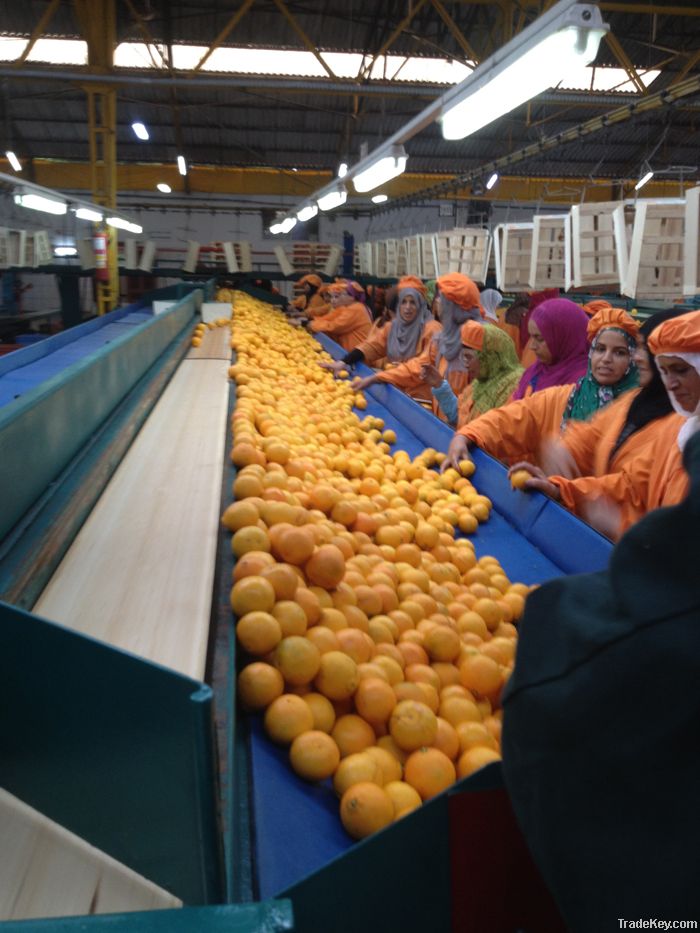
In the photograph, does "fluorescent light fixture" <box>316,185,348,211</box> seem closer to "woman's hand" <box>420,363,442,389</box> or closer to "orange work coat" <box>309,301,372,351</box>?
"orange work coat" <box>309,301,372,351</box>

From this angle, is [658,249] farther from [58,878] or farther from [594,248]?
[58,878]

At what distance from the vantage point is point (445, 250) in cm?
923

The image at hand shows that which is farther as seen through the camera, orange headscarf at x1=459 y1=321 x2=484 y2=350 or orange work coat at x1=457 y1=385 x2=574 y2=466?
orange headscarf at x1=459 y1=321 x2=484 y2=350

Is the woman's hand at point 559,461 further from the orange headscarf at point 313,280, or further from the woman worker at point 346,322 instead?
the orange headscarf at point 313,280

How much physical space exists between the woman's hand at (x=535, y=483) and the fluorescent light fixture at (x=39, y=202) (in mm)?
8109

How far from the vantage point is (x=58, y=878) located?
1041 millimetres

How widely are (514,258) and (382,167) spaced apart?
8.77ft

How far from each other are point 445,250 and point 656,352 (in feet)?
23.9

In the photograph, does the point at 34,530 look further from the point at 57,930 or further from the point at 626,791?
the point at 626,791

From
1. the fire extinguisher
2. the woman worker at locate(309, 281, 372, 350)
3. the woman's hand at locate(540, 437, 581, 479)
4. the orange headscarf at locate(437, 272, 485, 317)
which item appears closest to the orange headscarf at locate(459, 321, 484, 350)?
the orange headscarf at locate(437, 272, 485, 317)

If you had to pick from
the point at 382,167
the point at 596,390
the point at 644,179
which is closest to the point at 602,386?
the point at 596,390

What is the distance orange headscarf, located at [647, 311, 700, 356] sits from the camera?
231cm

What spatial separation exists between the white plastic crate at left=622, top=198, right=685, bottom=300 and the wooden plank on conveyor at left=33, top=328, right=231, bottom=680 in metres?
3.89

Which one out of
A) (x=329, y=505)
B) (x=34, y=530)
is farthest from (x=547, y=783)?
(x=329, y=505)
